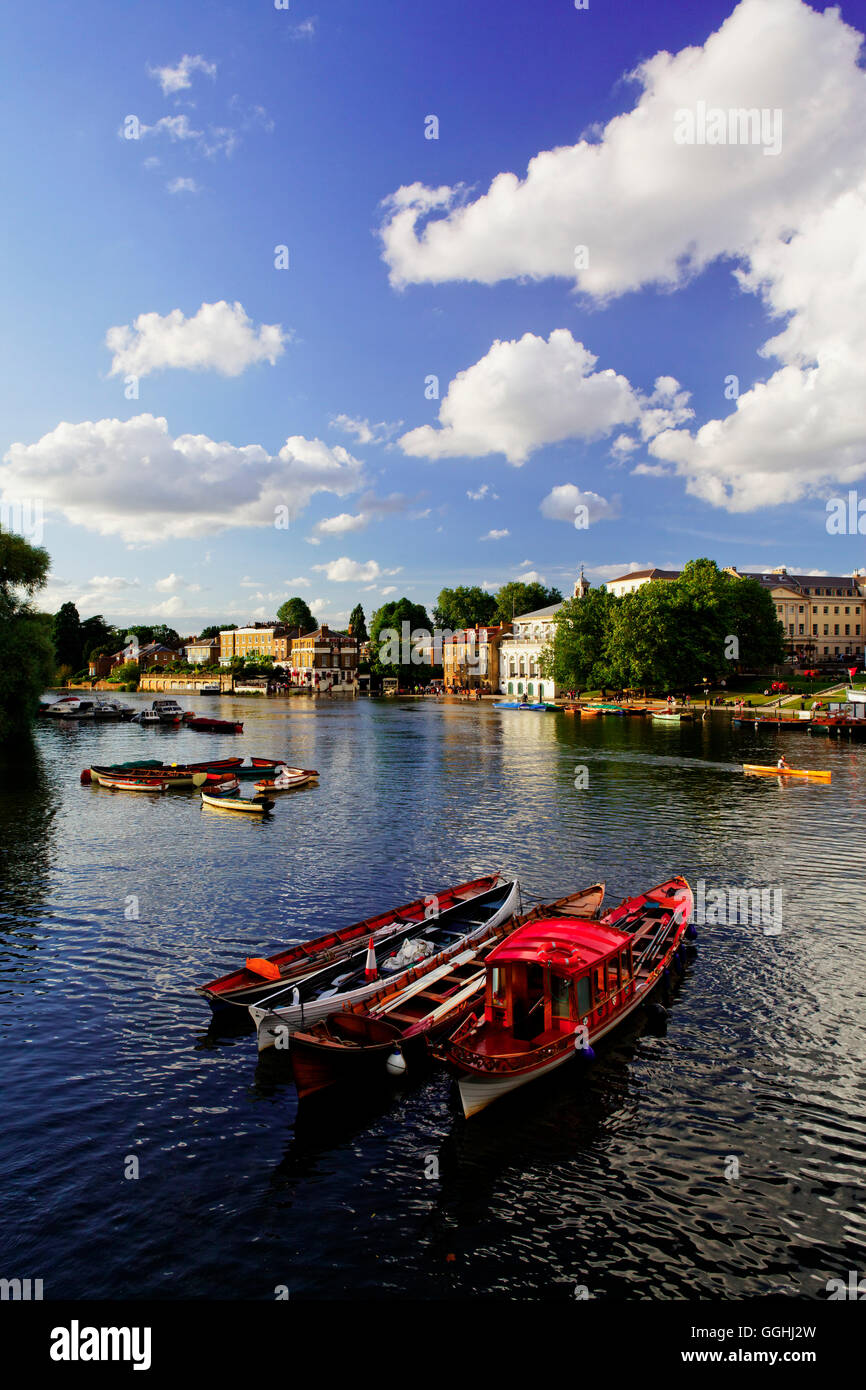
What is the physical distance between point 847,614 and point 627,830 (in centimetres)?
17403

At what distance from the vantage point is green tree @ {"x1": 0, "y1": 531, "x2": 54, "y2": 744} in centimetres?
7244

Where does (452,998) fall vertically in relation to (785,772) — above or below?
below

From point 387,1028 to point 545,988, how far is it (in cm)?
381

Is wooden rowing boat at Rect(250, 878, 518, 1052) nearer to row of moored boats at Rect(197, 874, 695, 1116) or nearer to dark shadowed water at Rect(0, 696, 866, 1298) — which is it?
row of moored boats at Rect(197, 874, 695, 1116)

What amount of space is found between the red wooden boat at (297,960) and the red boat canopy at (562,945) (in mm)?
5640

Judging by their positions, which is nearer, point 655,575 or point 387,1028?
point 387,1028

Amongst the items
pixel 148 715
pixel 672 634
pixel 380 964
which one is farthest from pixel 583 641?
pixel 380 964

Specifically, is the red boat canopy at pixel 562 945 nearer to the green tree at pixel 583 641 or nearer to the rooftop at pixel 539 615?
the green tree at pixel 583 641

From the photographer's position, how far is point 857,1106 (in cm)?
1641

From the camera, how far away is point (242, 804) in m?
50.2

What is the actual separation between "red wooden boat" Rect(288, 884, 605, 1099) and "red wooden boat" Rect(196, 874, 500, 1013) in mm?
2373

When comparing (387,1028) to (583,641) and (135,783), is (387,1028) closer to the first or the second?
(135,783)

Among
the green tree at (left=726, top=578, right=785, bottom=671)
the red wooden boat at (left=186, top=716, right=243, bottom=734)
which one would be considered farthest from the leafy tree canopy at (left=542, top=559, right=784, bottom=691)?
the red wooden boat at (left=186, top=716, right=243, bottom=734)

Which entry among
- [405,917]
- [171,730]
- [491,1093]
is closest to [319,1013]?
[491,1093]
